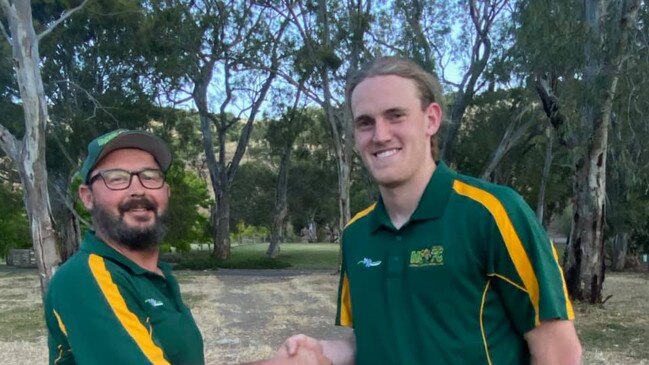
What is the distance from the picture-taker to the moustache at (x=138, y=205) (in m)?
2.33

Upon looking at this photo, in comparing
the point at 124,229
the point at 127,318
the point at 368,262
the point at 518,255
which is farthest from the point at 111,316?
the point at 518,255

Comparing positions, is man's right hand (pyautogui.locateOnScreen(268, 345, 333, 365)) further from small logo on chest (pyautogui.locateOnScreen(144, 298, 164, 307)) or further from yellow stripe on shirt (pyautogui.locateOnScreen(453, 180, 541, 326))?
yellow stripe on shirt (pyautogui.locateOnScreen(453, 180, 541, 326))

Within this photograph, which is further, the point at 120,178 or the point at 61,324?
the point at 120,178

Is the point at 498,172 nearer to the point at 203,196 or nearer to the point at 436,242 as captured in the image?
the point at 203,196

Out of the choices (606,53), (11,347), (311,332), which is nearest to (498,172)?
Answer: (606,53)

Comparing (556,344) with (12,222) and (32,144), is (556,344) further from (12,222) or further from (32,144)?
(12,222)

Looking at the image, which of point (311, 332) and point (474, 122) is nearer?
point (311, 332)

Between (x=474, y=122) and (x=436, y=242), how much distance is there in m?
26.1

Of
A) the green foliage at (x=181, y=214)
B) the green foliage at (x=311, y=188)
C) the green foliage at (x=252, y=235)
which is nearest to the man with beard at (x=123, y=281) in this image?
the green foliage at (x=181, y=214)

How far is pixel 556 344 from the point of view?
1.91m

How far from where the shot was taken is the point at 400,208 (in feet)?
7.09

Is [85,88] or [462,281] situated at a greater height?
[85,88]

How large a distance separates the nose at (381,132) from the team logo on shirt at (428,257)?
343 mm

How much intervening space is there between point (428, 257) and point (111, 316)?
0.87m
